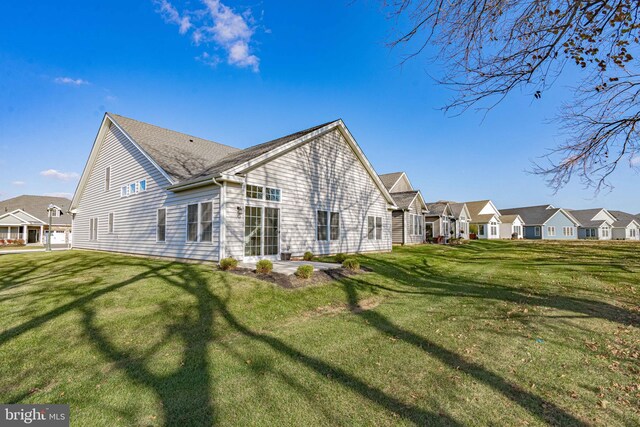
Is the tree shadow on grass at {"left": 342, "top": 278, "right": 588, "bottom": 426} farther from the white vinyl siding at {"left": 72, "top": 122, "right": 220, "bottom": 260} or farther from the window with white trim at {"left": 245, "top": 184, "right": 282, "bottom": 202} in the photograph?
the white vinyl siding at {"left": 72, "top": 122, "right": 220, "bottom": 260}

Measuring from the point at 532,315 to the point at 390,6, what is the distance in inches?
253

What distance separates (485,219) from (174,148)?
143ft

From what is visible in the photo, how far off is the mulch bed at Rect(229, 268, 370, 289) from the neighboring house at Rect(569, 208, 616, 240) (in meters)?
62.1

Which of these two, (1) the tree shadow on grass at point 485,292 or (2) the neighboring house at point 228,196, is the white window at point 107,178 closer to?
(2) the neighboring house at point 228,196

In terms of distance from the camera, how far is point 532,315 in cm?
632

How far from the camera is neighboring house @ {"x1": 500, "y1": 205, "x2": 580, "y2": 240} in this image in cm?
5003

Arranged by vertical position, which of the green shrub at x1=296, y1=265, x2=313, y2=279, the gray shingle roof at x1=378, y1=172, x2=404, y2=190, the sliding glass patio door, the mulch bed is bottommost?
the mulch bed

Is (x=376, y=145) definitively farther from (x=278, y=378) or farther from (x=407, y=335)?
(x=278, y=378)

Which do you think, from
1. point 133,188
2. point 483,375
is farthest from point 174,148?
point 483,375

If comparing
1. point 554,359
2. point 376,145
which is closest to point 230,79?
point 376,145

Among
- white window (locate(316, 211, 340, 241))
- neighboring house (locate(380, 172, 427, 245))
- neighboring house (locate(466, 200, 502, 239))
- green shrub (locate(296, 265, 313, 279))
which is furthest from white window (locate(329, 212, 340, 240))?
neighboring house (locate(466, 200, 502, 239))

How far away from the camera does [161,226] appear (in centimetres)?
1355

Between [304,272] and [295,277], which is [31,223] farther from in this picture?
[304,272]

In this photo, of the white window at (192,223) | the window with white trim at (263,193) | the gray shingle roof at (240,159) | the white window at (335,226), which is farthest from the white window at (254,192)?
the white window at (335,226)
